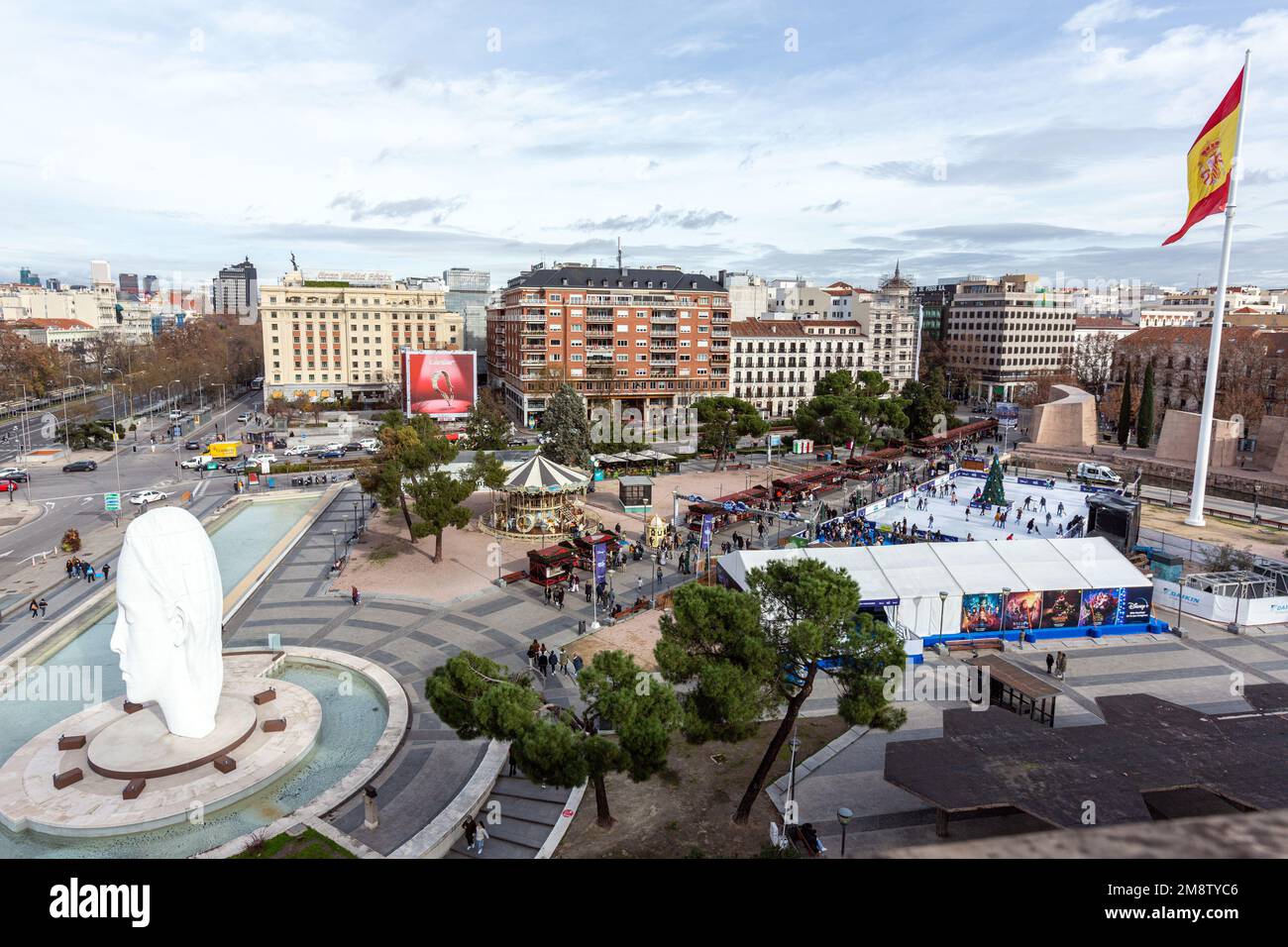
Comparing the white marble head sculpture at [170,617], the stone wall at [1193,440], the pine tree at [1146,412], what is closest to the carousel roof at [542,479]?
the white marble head sculpture at [170,617]

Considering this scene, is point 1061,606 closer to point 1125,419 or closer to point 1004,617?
point 1004,617

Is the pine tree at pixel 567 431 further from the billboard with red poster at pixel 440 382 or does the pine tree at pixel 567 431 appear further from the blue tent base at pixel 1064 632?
the blue tent base at pixel 1064 632

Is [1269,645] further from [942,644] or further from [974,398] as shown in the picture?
[974,398]

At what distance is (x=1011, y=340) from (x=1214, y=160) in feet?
271

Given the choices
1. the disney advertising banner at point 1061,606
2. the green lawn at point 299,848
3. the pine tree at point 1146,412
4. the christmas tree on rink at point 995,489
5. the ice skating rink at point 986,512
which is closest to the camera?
the green lawn at point 299,848

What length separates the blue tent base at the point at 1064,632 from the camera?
104 feet

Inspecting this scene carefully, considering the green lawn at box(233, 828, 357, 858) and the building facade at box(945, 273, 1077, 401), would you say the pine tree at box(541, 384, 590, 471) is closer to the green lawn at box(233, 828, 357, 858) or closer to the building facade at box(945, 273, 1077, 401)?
the green lawn at box(233, 828, 357, 858)

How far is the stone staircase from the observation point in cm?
1845

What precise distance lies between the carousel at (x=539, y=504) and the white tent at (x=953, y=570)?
13686 millimetres

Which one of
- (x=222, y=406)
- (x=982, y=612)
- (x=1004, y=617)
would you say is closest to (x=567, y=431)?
(x=982, y=612)

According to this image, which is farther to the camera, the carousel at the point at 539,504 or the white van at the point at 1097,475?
the white van at the point at 1097,475

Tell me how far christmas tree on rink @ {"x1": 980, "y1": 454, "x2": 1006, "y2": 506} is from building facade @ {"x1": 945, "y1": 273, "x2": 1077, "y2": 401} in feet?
236

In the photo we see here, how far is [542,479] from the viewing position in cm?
4497
